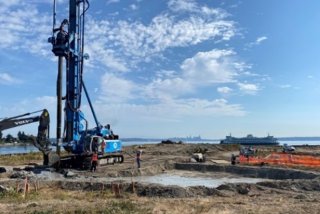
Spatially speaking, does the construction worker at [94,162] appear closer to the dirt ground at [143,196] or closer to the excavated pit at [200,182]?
the dirt ground at [143,196]

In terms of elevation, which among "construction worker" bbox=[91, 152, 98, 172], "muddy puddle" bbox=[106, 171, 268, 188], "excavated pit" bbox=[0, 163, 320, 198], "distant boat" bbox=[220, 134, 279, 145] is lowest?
"muddy puddle" bbox=[106, 171, 268, 188]

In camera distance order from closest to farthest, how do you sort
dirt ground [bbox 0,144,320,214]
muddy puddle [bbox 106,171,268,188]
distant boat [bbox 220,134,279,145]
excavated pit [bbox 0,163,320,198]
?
dirt ground [bbox 0,144,320,214], excavated pit [bbox 0,163,320,198], muddy puddle [bbox 106,171,268,188], distant boat [bbox 220,134,279,145]

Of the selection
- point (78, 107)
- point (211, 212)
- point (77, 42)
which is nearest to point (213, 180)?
point (78, 107)

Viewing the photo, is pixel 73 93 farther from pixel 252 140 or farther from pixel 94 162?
pixel 252 140

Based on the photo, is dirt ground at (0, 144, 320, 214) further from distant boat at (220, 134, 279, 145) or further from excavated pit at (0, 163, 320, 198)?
distant boat at (220, 134, 279, 145)

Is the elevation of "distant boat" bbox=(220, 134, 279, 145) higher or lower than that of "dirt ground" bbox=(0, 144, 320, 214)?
higher

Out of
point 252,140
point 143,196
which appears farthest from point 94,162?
point 252,140

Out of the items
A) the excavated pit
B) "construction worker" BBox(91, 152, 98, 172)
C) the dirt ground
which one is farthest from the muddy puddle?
"construction worker" BBox(91, 152, 98, 172)

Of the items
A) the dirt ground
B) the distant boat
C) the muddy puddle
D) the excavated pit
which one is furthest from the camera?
the distant boat

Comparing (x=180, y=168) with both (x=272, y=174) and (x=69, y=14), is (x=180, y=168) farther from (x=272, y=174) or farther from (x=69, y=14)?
(x=69, y=14)

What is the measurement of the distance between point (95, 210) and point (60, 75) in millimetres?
16083

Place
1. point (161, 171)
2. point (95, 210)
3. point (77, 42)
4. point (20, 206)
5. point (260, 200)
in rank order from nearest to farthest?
1. point (95, 210)
2. point (20, 206)
3. point (260, 200)
4. point (77, 42)
5. point (161, 171)

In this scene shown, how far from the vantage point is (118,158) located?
3694cm

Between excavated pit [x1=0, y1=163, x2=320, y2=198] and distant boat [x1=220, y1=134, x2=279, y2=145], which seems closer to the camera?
excavated pit [x1=0, y1=163, x2=320, y2=198]
